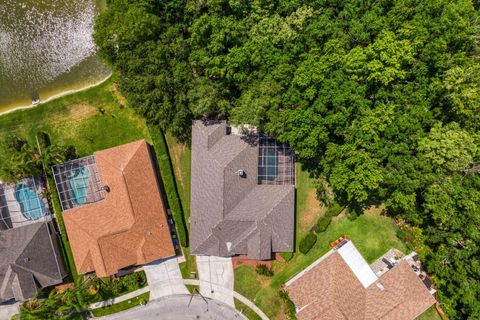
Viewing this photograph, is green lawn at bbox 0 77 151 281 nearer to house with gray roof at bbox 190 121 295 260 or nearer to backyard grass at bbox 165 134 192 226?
backyard grass at bbox 165 134 192 226

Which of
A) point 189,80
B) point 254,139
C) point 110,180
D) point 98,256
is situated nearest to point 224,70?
point 189,80

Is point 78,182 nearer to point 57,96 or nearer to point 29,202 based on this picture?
point 29,202

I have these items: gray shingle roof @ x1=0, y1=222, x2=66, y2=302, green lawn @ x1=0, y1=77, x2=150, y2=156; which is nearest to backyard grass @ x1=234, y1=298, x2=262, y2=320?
gray shingle roof @ x1=0, y1=222, x2=66, y2=302

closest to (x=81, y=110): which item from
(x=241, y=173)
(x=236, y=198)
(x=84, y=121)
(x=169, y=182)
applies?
(x=84, y=121)

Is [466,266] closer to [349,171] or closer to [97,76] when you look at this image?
[349,171]

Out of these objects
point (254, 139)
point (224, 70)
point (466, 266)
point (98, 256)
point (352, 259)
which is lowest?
point (466, 266)

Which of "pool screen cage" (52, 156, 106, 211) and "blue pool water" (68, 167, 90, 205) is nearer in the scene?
"pool screen cage" (52, 156, 106, 211)
